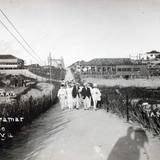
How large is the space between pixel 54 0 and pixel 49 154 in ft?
8.04

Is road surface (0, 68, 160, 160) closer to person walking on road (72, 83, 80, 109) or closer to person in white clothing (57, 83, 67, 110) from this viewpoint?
person in white clothing (57, 83, 67, 110)

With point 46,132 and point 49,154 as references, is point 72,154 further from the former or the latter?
point 46,132

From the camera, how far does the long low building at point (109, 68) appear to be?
19494 mm

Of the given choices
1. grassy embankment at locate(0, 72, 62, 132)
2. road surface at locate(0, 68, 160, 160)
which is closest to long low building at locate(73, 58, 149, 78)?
grassy embankment at locate(0, 72, 62, 132)

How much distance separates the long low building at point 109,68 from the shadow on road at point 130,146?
14.0 meters

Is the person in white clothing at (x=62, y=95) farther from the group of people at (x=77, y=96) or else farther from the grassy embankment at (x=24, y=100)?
the grassy embankment at (x=24, y=100)

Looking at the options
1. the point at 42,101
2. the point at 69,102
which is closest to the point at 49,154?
the point at 42,101

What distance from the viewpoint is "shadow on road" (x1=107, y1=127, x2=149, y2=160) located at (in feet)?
11.7

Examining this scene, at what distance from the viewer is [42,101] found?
6805 millimetres

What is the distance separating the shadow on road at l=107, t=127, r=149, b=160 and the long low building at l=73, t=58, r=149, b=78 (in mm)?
13954

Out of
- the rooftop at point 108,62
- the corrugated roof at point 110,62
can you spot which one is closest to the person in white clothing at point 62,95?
the corrugated roof at point 110,62

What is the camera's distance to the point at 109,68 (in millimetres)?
23688

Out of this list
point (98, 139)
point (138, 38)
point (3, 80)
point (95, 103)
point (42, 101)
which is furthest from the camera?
point (95, 103)

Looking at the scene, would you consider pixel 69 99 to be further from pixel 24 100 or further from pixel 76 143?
pixel 76 143
